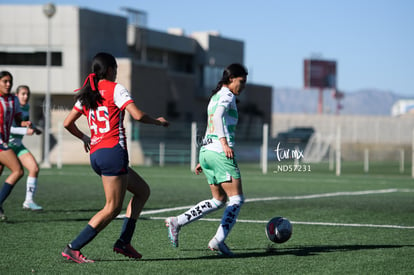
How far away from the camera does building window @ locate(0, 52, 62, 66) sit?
50438 mm

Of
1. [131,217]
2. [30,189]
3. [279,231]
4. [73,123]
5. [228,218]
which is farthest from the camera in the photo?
[30,189]

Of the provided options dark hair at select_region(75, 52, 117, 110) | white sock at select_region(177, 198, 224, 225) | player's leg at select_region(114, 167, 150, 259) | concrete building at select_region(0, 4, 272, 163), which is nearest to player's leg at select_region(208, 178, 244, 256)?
white sock at select_region(177, 198, 224, 225)

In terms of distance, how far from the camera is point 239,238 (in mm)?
9164

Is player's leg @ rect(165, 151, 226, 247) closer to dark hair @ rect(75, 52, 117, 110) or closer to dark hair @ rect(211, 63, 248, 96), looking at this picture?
dark hair @ rect(211, 63, 248, 96)

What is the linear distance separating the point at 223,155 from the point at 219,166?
12 cm

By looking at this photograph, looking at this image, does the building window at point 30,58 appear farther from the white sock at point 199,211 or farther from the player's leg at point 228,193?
the player's leg at point 228,193

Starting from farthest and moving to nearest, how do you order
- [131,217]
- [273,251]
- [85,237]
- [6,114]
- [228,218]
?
[6,114] → [273,251] → [228,218] → [131,217] → [85,237]

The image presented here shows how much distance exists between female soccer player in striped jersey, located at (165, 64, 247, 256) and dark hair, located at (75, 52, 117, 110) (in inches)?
48.6

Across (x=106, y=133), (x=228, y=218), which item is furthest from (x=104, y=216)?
(x=228, y=218)

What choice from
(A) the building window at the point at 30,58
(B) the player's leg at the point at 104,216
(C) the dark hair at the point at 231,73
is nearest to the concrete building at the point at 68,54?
(A) the building window at the point at 30,58

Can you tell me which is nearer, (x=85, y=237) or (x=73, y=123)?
(x=85, y=237)

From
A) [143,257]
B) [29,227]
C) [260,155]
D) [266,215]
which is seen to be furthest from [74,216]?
[260,155]

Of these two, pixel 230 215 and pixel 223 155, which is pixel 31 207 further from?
pixel 223 155

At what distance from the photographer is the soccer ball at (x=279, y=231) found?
8.36 metres
